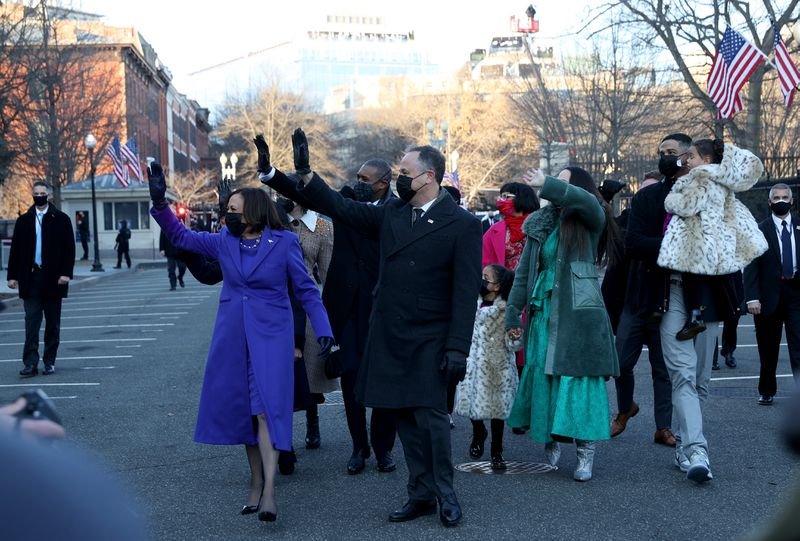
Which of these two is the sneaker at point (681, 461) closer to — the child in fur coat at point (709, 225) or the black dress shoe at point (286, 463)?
the child in fur coat at point (709, 225)

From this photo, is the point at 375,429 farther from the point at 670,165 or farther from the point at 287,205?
the point at 670,165

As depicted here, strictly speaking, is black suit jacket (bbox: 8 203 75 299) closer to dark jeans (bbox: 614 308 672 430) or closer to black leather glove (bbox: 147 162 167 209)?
black leather glove (bbox: 147 162 167 209)

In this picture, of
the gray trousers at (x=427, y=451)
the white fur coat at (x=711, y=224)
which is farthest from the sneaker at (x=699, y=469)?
the gray trousers at (x=427, y=451)

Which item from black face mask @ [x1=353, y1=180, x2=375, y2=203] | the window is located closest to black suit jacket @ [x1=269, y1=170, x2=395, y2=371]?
black face mask @ [x1=353, y1=180, x2=375, y2=203]

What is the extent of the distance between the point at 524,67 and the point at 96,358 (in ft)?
128

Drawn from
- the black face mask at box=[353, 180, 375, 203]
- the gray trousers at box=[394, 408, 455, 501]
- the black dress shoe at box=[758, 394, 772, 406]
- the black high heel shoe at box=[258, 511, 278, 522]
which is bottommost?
the black dress shoe at box=[758, 394, 772, 406]

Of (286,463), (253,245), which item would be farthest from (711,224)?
(286,463)

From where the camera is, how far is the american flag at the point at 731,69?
19375 mm

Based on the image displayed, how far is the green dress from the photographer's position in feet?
22.7

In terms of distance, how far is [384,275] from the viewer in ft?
20.6

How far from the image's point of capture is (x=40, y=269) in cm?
1248

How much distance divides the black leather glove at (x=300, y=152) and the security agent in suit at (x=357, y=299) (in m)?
1.55

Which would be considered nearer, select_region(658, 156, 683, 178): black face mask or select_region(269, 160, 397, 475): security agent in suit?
select_region(658, 156, 683, 178): black face mask

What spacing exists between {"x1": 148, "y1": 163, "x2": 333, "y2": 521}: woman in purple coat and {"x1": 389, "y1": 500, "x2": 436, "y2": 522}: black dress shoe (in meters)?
0.70
